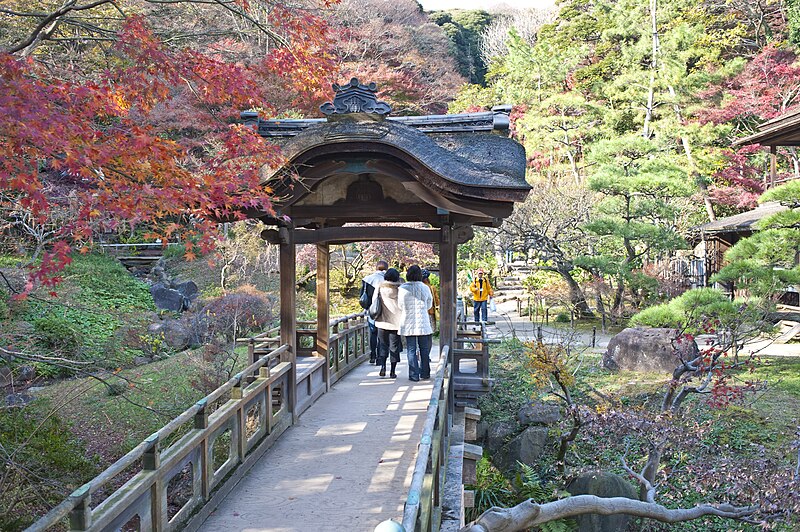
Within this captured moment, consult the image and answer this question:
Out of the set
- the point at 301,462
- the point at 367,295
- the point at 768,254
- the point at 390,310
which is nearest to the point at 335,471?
the point at 301,462

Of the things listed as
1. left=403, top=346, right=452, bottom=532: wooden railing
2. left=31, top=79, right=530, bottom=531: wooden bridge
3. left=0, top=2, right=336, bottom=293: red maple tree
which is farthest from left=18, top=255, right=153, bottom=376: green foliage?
left=403, top=346, right=452, bottom=532: wooden railing

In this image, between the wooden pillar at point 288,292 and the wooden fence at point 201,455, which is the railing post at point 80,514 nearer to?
the wooden fence at point 201,455

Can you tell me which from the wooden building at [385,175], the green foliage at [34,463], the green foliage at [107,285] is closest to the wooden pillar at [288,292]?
the wooden building at [385,175]

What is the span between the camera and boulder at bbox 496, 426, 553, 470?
9.56 meters

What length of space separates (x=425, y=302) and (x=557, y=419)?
3.49 meters

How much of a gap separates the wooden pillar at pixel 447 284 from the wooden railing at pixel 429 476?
40.0 inches

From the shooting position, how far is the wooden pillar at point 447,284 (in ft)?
24.6

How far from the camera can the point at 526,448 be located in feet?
31.6

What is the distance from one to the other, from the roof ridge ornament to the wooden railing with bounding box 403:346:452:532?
271cm

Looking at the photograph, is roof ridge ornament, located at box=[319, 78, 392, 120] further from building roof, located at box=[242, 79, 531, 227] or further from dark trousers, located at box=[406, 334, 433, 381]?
dark trousers, located at box=[406, 334, 433, 381]

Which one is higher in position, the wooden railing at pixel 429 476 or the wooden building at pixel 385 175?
the wooden building at pixel 385 175

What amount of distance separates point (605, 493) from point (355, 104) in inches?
212

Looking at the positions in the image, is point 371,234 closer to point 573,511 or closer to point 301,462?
point 301,462

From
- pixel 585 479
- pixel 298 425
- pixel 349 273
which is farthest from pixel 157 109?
pixel 585 479
